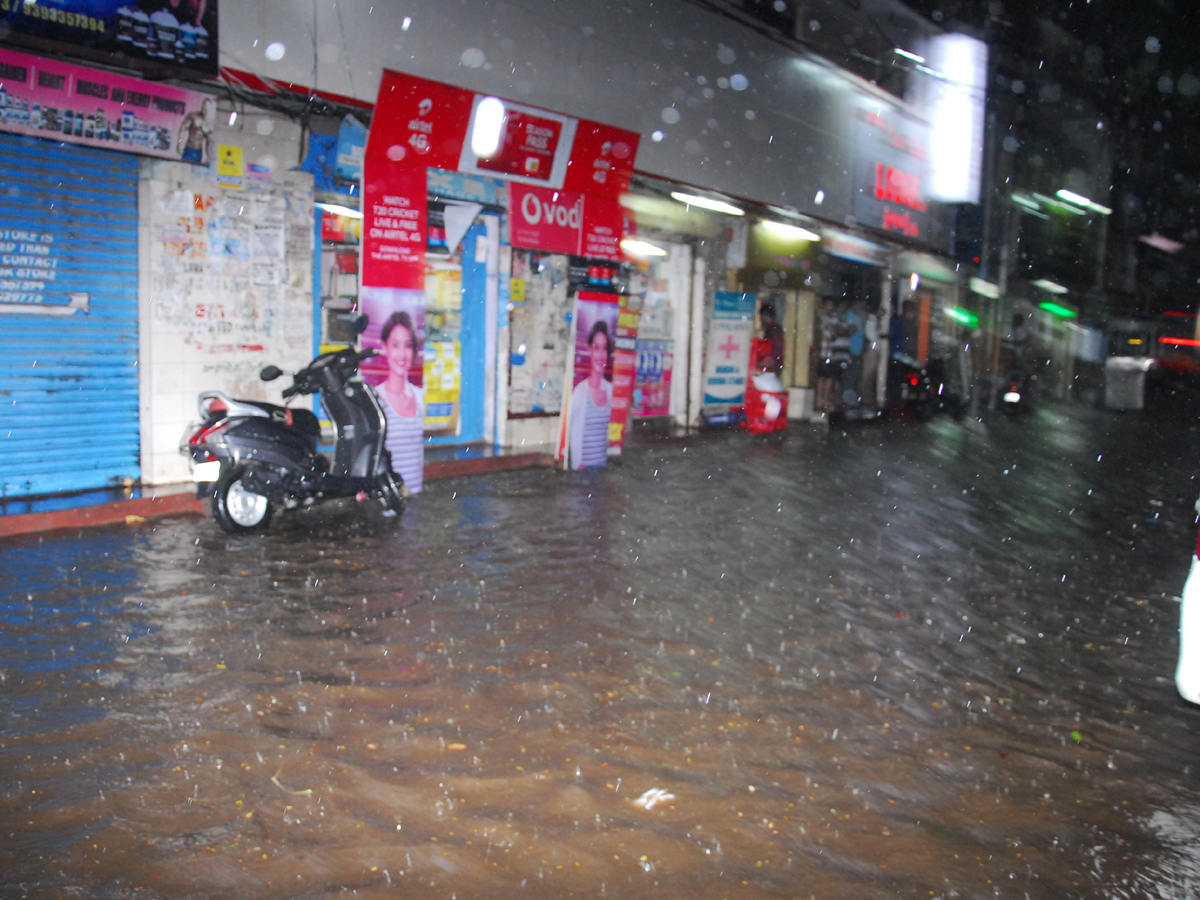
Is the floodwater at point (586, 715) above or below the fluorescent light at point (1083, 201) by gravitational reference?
below

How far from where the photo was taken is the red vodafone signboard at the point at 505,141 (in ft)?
32.4

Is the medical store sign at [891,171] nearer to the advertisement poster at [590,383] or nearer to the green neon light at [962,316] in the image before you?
the green neon light at [962,316]

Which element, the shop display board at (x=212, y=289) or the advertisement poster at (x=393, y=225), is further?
the advertisement poster at (x=393, y=225)

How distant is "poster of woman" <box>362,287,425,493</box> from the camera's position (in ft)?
31.7

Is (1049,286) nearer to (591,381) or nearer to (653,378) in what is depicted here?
(653,378)

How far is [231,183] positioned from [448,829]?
789cm

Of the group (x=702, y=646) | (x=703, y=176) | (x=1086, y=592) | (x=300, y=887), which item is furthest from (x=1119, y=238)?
(x=300, y=887)

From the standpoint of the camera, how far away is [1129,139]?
4378cm

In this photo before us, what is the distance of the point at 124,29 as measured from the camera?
782 cm

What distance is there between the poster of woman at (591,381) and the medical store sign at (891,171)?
10792 millimetres

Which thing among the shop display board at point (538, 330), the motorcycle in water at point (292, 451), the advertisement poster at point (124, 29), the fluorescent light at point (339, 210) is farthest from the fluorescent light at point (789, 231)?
the advertisement poster at point (124, 29)

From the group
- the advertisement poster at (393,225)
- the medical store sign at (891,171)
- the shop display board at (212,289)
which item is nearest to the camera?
the shop display board at (212,289)

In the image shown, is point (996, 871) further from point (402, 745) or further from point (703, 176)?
point (703, 176)

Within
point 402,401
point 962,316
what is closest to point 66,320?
point 402,401
